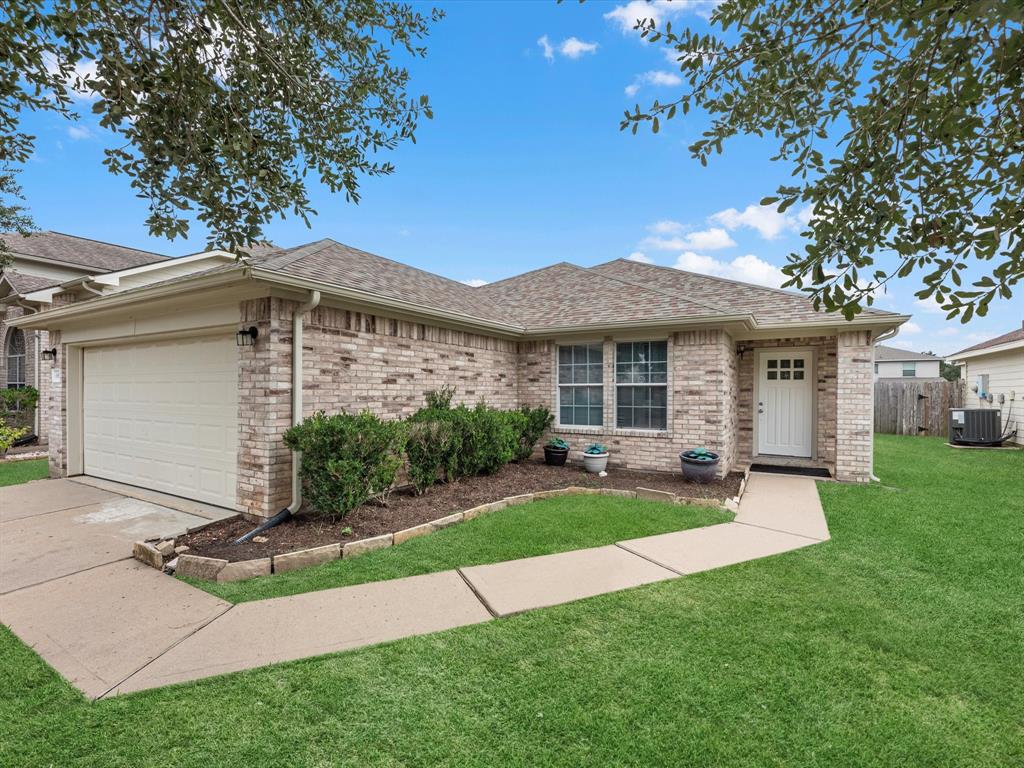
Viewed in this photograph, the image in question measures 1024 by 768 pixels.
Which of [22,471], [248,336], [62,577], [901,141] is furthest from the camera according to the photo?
[22,471]

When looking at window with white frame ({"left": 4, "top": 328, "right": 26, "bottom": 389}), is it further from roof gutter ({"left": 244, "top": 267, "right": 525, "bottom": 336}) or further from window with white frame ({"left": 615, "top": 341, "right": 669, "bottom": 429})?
window with white frame ({"left": 615, "top": 341, "right": 669, "bottom": 429})

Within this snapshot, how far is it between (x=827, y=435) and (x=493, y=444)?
7.10 metres

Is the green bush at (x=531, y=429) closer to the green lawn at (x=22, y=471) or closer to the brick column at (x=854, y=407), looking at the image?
the brick column at (x=854, y=407)

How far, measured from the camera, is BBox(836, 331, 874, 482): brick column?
842 centimetres

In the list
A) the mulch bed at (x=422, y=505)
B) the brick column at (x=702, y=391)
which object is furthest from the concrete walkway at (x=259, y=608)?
the brick column at (x=702, y=391)

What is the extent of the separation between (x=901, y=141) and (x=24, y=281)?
1844cm

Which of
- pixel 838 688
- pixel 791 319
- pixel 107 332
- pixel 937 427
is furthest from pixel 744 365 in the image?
pixel 107 332

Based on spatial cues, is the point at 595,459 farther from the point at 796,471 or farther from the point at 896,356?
the point at 896,356

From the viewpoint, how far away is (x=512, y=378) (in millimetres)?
10086

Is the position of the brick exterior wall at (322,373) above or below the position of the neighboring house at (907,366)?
below

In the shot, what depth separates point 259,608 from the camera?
3.64m

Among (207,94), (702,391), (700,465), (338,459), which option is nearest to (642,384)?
(702,391)

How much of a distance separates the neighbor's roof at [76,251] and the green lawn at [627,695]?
50.1 feet

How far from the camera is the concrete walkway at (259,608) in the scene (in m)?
3.02
